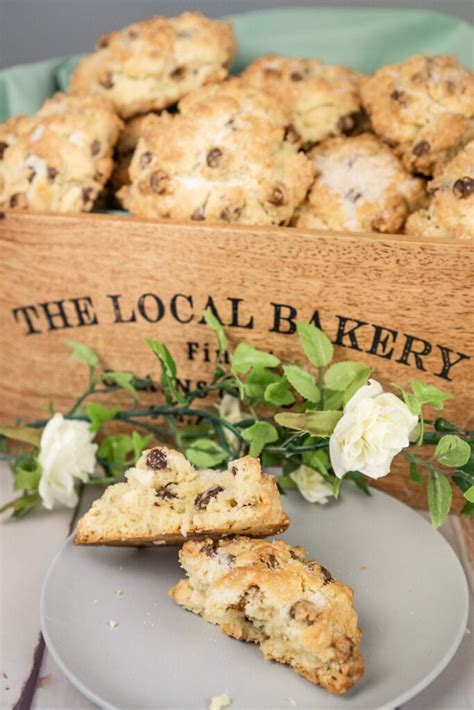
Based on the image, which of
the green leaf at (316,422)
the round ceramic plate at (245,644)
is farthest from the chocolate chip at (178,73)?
the round ceramic plate at (245,644)

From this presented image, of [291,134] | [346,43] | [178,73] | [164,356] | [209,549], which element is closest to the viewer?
[209,549]

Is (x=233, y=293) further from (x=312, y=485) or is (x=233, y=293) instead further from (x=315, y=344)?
(x=312, y=485)

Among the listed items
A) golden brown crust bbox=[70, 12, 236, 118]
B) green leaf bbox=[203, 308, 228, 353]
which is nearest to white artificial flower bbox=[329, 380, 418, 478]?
green leaf bbox=[203, 308, 228, 353]

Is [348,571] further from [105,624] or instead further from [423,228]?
[423,228]

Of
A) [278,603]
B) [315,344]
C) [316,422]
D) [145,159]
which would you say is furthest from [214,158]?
[278,603]

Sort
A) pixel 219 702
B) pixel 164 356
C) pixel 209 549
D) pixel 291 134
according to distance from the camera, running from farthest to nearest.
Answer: pixel 291 134 < pixel 164 356 < pixel 209 549 < pixel 219 702

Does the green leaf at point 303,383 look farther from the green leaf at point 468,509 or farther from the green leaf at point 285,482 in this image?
the green leaf at point 468,509

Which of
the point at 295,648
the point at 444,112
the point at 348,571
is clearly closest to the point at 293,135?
the point at 444,112

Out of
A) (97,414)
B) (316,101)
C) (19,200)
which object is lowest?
(97,414)
